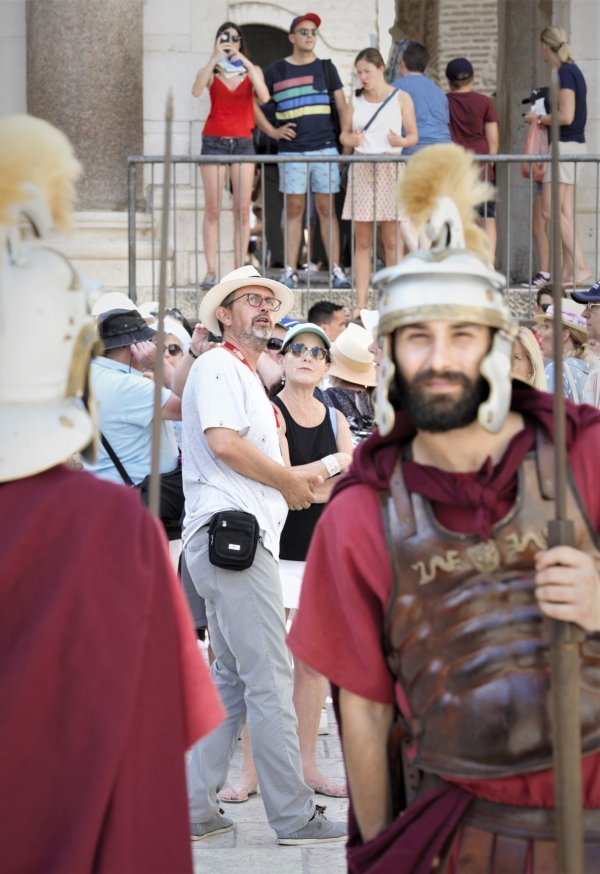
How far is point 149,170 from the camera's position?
1238 centimetres

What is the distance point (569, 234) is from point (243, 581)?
670 cm

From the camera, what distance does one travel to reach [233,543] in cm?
578

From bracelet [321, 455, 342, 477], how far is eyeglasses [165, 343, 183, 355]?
1.95 metres

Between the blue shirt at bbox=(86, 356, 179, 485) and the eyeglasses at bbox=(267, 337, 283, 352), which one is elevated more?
the eyeglasses at bbox=(267, 337, 283, 352)

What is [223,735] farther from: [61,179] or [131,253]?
[131,253]

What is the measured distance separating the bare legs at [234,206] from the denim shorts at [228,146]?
15 centimetres

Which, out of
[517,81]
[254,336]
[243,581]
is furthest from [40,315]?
[517,81]

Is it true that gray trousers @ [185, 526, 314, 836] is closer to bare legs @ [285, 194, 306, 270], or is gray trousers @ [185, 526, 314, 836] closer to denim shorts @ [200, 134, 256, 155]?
bare legs @ [285, 194, 306, 270]

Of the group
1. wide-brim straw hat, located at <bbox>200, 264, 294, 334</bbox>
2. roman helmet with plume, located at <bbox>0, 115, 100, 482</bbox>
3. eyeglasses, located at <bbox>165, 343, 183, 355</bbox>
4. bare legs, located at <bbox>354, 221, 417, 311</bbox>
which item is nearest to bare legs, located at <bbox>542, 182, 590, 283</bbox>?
bare legs, located at <bbox>354, 221, 417, 311</bbox>

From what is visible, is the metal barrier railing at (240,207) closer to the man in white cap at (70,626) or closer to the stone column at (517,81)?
the stone column at (517,81)

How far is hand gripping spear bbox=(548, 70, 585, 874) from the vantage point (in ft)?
10.1

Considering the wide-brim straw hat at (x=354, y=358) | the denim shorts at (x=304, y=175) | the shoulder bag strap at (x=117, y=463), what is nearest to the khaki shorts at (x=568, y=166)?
the denim shorts at (x=304, y=175)

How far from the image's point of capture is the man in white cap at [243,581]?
231 inches

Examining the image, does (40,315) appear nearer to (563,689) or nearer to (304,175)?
(563,689)
